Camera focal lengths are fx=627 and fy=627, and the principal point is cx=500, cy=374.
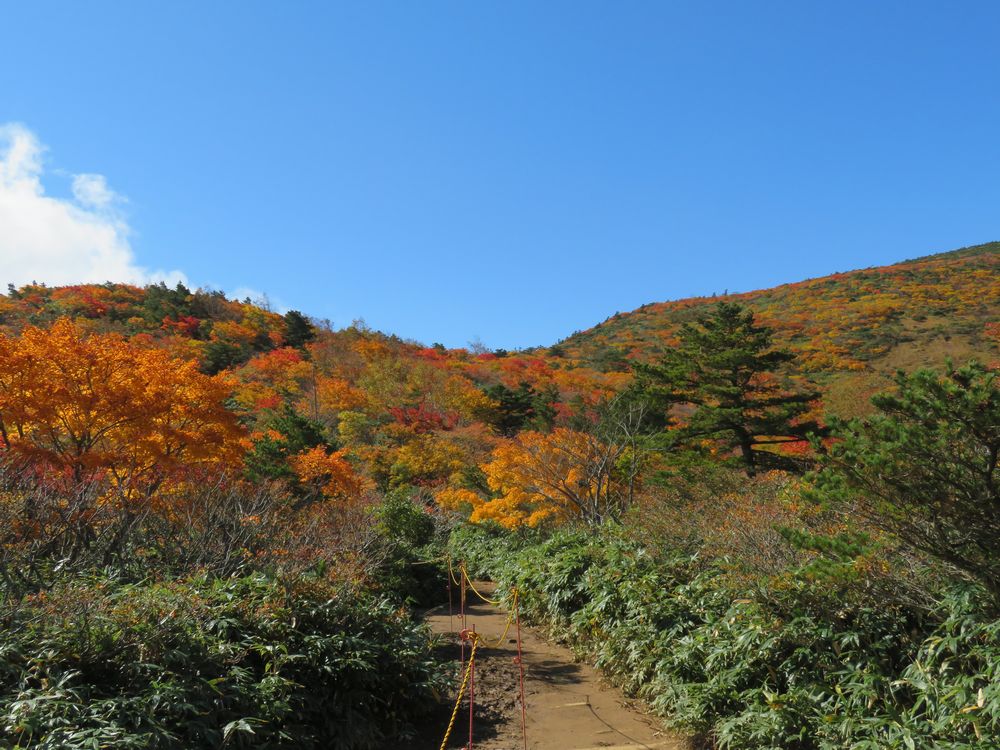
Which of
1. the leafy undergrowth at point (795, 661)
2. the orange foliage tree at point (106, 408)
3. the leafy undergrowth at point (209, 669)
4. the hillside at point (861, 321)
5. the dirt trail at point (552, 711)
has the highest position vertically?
the hillside at point (861, 321)

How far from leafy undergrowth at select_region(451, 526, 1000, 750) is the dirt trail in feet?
0.97

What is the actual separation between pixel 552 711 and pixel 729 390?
1276 cm

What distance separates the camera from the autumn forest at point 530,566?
4316mm

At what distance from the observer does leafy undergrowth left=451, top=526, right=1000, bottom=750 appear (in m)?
4.33

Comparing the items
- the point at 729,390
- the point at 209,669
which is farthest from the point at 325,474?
the point at 209,669

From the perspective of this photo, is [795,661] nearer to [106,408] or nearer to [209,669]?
[209,669]

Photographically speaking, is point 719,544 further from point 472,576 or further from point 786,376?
point 786,376

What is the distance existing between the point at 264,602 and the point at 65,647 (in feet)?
5.82

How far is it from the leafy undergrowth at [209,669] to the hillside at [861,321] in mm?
24774

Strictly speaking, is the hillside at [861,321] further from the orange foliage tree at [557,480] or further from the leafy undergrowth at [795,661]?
the leafy undergrowth at [795,661]

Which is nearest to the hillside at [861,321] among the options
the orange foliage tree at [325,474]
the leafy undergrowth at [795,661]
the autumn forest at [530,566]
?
the autumn forest at [530,566]

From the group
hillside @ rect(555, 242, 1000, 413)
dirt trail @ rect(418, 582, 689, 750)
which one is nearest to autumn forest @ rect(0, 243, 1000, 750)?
dirt trail @ rect(418, 582, 689, 750)

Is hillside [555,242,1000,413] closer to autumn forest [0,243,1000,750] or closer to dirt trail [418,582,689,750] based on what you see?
autumn forest [0,243,1000,750]

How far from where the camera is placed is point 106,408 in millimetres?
12688
